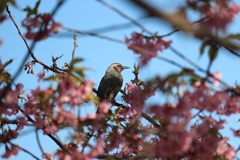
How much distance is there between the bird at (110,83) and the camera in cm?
754

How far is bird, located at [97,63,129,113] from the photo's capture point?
7539mm

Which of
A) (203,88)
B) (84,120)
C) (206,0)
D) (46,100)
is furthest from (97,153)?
(206,0)

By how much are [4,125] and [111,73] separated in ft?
14.7

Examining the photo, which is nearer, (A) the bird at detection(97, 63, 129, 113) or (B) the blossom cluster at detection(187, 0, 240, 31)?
(B) the blossom cluster at detection(187, 0, 240, 31)

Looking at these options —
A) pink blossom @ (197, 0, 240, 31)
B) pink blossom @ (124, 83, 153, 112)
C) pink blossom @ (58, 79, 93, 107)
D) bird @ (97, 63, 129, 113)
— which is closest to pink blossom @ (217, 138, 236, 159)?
pink blossom @ (124, 83, 153, 112)

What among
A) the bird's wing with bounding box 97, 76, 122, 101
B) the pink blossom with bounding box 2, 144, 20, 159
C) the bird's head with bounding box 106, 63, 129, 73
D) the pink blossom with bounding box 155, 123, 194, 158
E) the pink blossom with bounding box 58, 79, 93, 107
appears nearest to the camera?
the pink blossom with bounding box 155, 123, 194, 158

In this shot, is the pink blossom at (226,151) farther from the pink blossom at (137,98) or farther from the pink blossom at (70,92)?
the pink blossom at (70,92)

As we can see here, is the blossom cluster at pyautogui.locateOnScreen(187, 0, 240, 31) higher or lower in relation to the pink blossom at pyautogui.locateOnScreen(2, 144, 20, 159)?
higher

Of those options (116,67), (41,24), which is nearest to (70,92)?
(41,24)

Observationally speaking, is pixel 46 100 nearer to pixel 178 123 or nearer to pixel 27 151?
pixel 27 151

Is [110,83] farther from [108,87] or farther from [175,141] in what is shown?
[175,141]

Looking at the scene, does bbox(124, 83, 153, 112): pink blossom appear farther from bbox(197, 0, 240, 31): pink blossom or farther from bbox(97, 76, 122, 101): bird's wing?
bbox(97, 76, 122, 101): bird's wing

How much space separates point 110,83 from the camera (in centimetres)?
792

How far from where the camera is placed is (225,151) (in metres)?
3.45
